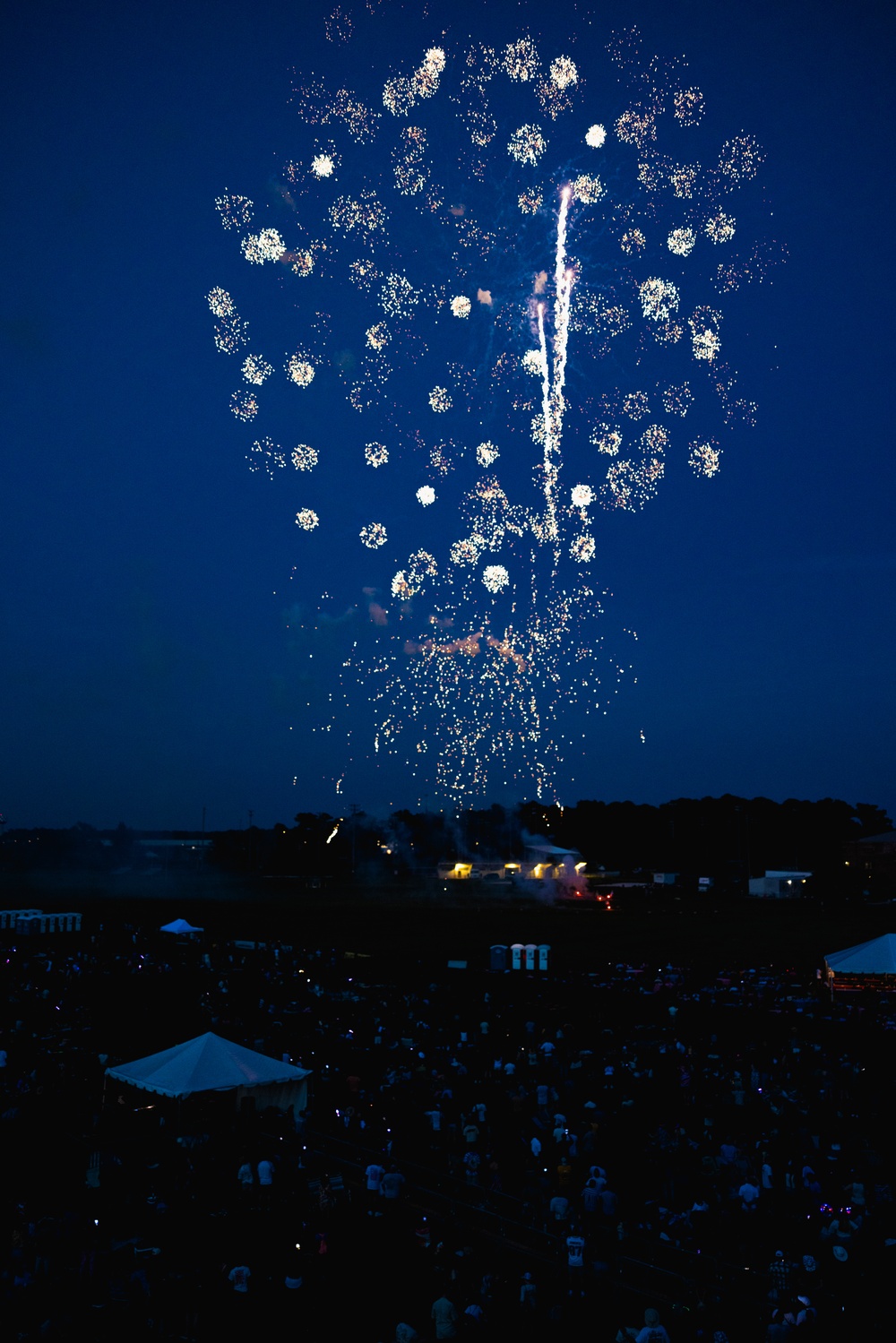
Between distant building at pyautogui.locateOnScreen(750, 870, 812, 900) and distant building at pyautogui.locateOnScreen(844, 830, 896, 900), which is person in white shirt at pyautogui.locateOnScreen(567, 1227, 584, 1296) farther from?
distant building at pyautogui.locateOnScreen(844, 830, 896, 900)

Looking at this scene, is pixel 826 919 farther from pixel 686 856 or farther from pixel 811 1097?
pixel 686 856

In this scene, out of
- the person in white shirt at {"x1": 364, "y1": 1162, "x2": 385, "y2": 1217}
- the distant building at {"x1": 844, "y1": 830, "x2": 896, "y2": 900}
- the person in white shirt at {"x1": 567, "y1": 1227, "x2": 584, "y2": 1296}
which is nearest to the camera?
the person in white shirt at {"x1": 567, "y1": 1227, "x2": 584, "y2": 1296}

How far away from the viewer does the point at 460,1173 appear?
1387 centimetres

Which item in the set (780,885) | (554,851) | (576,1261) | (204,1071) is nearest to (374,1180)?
(204,1071)

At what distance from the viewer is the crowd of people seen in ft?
31.2

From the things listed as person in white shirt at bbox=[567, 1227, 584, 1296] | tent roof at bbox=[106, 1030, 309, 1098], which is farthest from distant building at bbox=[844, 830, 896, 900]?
person in white shirt at bbox=[567, 1227, 584, 1296]

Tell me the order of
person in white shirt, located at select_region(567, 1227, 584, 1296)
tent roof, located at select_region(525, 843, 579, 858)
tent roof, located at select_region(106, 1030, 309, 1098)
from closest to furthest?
person in white shirt, located at select_region(567, 1227, 584, 1296) < tent roof, located at select_region(106, 1030, 309, 1098) < tent roof, located at select_region(525, 843, 579, 858)

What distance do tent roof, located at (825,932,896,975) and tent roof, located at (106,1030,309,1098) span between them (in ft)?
51.1

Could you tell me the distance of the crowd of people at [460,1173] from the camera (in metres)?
9.51

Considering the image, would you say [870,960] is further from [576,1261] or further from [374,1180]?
[576,1261]

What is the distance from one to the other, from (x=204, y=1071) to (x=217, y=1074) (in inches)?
7.7

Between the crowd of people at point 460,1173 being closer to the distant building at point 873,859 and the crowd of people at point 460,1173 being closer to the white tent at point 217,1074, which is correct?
the white tent at point 217,1074

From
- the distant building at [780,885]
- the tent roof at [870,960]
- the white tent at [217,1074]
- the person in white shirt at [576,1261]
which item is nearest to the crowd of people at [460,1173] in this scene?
the person in white shirt at [576,1261]

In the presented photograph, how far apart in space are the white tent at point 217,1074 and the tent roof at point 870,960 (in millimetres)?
15371
